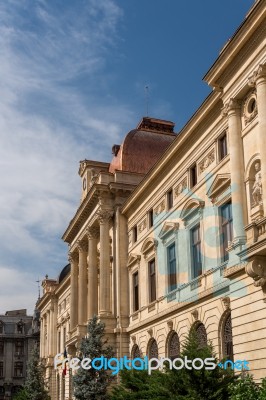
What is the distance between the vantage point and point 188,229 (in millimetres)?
28875

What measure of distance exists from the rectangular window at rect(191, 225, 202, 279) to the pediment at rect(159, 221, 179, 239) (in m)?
1.81

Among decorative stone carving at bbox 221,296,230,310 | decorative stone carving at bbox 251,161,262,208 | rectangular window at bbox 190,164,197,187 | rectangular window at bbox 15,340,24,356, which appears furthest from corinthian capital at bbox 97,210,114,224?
rectangular window at bbox 15,340,24,356

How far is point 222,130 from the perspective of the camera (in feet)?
84.1

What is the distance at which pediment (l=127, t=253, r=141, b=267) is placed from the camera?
36188 millimetres

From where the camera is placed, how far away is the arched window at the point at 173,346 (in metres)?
29.7

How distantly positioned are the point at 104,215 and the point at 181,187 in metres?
10.6

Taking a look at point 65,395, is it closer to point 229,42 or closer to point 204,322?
point 204,322

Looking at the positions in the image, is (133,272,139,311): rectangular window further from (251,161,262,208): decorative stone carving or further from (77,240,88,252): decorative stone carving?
(251,161,262,208): decorative stone carving

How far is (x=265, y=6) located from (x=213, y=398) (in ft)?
40.7

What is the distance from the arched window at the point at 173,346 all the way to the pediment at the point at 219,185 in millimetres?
7976

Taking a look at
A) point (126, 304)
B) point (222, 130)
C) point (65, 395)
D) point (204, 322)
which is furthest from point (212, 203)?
point (65, 395)

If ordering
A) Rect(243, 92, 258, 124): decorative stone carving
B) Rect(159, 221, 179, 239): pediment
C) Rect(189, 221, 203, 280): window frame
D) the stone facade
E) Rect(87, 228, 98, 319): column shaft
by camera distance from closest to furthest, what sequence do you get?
Rect(243, 92, 258, 124): decorative stone carving → Rect(189, 221, 203, 280): window frame → Rect(159, 221, 179, 239): pediment → Rect(87, 228, 98, 319): column shaft → the stone facade

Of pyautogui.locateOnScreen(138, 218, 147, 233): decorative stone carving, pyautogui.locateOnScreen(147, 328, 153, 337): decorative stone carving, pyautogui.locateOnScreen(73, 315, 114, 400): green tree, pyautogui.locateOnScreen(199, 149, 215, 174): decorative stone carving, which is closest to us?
pyautogui.locateOnScreen(199, 149, 215, 174): decorative stone carving

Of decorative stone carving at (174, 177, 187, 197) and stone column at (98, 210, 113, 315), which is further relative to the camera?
stone column at (98, 210, 113, 315)
